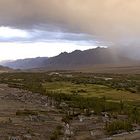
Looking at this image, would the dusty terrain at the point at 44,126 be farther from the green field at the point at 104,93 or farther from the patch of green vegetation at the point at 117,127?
the green field at the point at 104,93

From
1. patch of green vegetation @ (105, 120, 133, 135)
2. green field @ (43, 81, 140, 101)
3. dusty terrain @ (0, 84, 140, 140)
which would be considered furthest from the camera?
green field @ (43, 81, 140, 101)

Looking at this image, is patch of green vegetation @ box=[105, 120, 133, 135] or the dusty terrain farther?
patch of green vegetation @ box=[105, 120, 133, 135]

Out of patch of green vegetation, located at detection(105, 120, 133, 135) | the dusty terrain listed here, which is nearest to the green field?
the dusty terrain

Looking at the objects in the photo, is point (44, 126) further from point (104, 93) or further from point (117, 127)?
point (104, 93)

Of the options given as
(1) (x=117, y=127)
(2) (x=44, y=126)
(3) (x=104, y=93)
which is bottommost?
(3) (x=104, y=93)

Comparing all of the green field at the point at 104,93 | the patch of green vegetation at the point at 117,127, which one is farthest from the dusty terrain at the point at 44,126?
the green field at the point at 104,93

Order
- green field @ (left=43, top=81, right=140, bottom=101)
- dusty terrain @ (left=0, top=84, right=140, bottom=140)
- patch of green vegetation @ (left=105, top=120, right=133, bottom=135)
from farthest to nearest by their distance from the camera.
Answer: green field @ (left=43, top=81, right=140, bottom=101), patch of green vegetation @ (left=105, top=120, right=133, bottom=135), dusty terrain @ (left=0, top=84, right=140, bottom=140)

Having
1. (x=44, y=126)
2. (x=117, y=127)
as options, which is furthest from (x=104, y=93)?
(x=117, y=127)

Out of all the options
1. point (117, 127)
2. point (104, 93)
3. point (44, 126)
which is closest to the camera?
point (117, 127)

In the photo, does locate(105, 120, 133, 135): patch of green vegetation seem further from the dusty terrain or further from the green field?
the green field

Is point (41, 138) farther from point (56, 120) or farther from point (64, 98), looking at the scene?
point (64, 98)

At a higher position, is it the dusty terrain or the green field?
the dusty terrain
